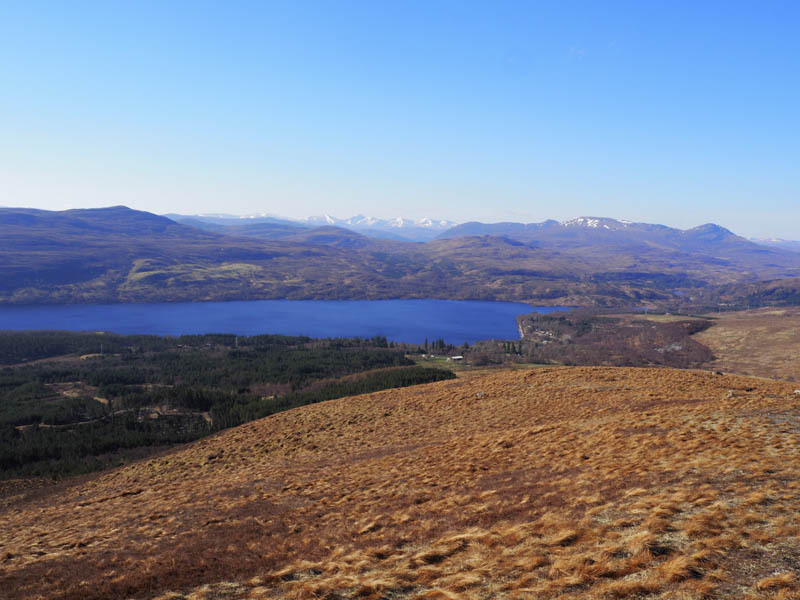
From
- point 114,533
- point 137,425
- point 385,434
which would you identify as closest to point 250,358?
point 137,425

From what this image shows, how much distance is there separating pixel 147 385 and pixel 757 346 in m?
152

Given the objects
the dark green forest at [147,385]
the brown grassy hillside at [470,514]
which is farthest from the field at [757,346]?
the brown grassy hillside at [470,514]

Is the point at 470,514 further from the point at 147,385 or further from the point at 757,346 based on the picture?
the point at 757,346

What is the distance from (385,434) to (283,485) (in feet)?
33.4

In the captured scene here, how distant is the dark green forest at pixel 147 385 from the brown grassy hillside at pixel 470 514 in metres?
24.5

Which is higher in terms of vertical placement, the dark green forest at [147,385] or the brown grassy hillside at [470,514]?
the brown grassy hillside at [470,514]

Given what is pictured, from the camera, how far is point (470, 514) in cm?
1415

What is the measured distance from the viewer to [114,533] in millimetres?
17422

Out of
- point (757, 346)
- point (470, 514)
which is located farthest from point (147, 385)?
point (757, 346)

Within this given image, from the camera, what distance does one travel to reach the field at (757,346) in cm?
10643

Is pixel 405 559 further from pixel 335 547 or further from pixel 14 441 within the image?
pixel 14 441

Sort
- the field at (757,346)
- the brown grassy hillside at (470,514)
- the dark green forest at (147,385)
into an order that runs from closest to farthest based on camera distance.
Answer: the brown grassy hillside at (470,514), the dark green forest at (147,385), the field at (757,346)

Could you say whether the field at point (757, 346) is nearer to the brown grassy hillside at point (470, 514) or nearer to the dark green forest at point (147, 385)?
the dark green forest at point (147, 385)

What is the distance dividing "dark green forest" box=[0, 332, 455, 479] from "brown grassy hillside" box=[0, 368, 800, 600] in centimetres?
2448
